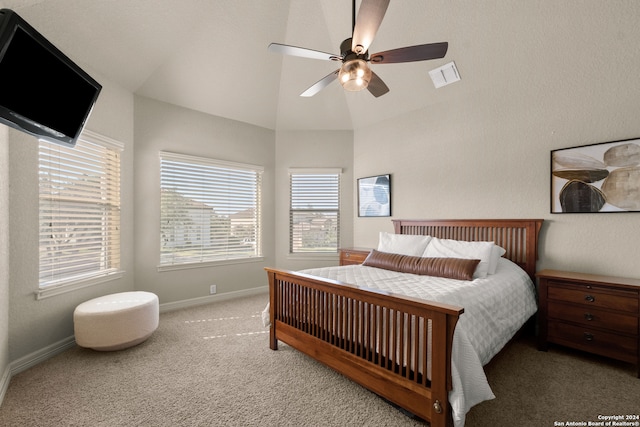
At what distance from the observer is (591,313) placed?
7.94ft

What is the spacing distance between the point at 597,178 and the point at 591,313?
1.24 metres

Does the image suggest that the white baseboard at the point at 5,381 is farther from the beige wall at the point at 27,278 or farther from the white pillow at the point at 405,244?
the white pillow at the point at 405,244

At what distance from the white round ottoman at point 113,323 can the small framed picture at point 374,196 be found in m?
3.16

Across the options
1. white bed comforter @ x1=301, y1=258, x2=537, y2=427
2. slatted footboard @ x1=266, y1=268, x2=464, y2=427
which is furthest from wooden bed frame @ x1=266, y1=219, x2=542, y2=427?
white bed comforter @ x1=301, y1=258, x2=537, y2=427

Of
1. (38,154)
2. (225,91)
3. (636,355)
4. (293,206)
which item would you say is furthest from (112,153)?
(636,355)

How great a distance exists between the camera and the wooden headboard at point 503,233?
303cm

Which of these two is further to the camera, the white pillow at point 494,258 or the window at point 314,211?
the window at point 314,211

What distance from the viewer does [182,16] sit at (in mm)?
2977

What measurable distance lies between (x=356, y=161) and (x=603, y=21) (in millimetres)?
3084

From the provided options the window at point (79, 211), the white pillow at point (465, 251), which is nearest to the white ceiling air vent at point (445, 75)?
the white pillow at point (465, 251)

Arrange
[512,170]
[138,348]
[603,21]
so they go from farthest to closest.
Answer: [512,170] < [138,348] < [603,21]

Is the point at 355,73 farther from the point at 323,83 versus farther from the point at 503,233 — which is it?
the point at 503,233

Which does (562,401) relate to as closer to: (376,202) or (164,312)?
(376,202)

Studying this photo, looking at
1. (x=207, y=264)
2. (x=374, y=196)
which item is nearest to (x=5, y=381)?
(x=207, y=264)
